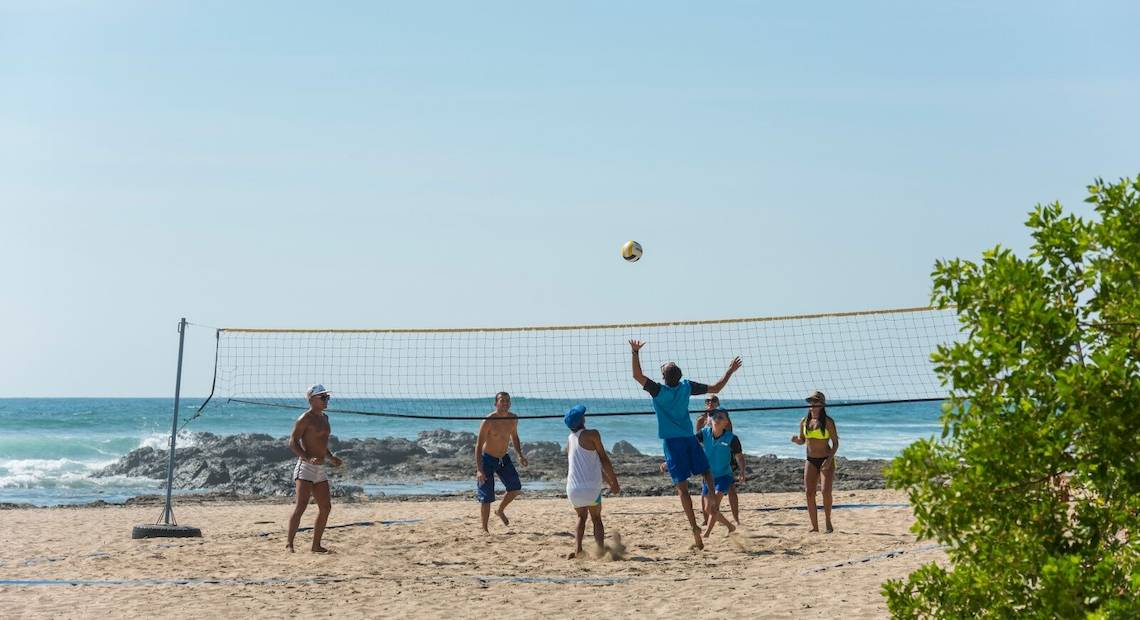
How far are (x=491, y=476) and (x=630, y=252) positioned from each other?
256 centimetres

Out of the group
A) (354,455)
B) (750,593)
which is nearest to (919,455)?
(750,593)

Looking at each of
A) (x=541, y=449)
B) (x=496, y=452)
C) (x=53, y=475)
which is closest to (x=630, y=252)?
Answer: (x=496, y=452)

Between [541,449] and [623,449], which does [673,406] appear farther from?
[623,449]

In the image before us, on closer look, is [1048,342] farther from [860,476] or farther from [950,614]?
[860,476]

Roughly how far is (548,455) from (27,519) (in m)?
16.7

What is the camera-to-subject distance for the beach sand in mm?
7395

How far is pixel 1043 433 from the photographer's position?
311cm

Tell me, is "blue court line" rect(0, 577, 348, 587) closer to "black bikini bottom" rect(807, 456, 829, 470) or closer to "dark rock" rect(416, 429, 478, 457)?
"black bikini bottom" rect(807, 456, 829, 470)

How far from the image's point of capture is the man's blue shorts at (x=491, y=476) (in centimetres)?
1122

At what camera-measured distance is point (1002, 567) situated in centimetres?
338

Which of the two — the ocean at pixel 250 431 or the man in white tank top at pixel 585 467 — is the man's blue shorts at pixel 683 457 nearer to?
the man in white tank top at pixel 585 467

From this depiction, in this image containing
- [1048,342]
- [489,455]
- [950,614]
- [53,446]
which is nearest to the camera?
[1048,342]

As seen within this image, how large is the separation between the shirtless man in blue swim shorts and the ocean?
39.1ft

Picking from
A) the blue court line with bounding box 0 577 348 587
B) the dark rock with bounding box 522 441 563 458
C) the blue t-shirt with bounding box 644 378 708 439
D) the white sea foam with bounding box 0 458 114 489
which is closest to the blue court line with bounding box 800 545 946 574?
the blue t-shirt with bounding box 644 378 708 439
